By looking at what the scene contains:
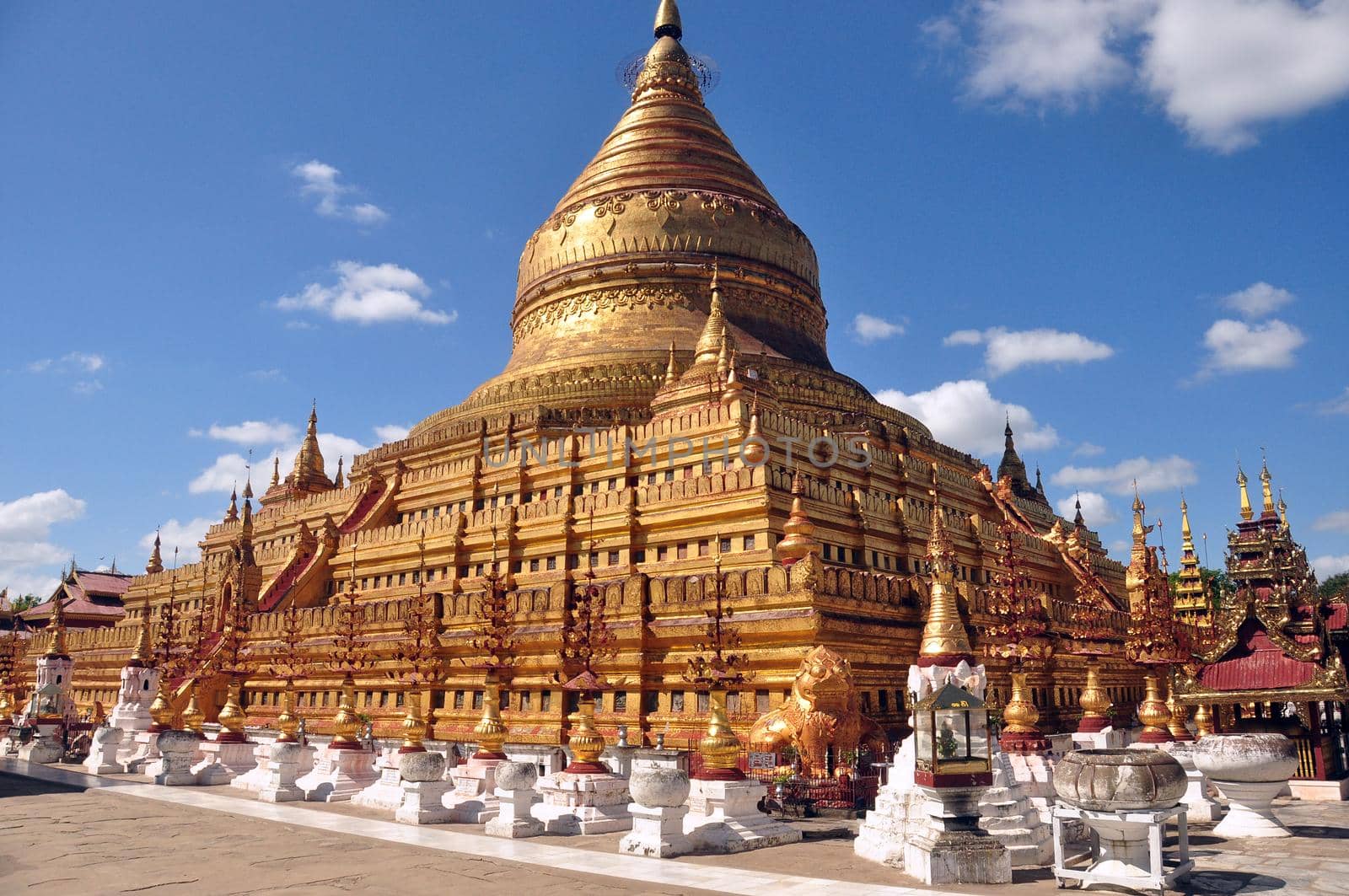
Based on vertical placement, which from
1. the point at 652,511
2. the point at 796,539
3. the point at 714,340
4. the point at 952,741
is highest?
the point at 714,340

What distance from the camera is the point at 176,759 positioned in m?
30.9

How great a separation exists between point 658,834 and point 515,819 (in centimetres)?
389

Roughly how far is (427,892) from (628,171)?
4575 cm

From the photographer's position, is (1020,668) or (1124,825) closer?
(1124,825)

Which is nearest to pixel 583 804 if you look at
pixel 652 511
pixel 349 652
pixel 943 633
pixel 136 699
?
pixel 943 633

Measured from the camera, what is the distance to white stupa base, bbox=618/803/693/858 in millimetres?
18000

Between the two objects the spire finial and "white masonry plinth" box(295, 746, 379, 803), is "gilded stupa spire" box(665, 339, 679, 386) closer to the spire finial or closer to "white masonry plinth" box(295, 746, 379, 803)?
"white masonry plinth" box(295, 746, 379, 803)

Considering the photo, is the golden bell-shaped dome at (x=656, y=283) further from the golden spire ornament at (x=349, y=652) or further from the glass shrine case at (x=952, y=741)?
the glass shrine case at (x=952, y=741)

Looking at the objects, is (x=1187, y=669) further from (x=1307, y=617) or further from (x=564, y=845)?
(x=564, y=845)

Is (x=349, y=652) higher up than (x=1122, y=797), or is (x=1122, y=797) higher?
(x=349, y=652)

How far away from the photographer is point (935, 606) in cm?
1914

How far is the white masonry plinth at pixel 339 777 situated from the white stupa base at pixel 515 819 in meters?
7.25

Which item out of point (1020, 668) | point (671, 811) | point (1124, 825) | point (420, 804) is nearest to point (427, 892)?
point (671, 811)

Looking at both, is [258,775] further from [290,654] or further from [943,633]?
[943,633]
